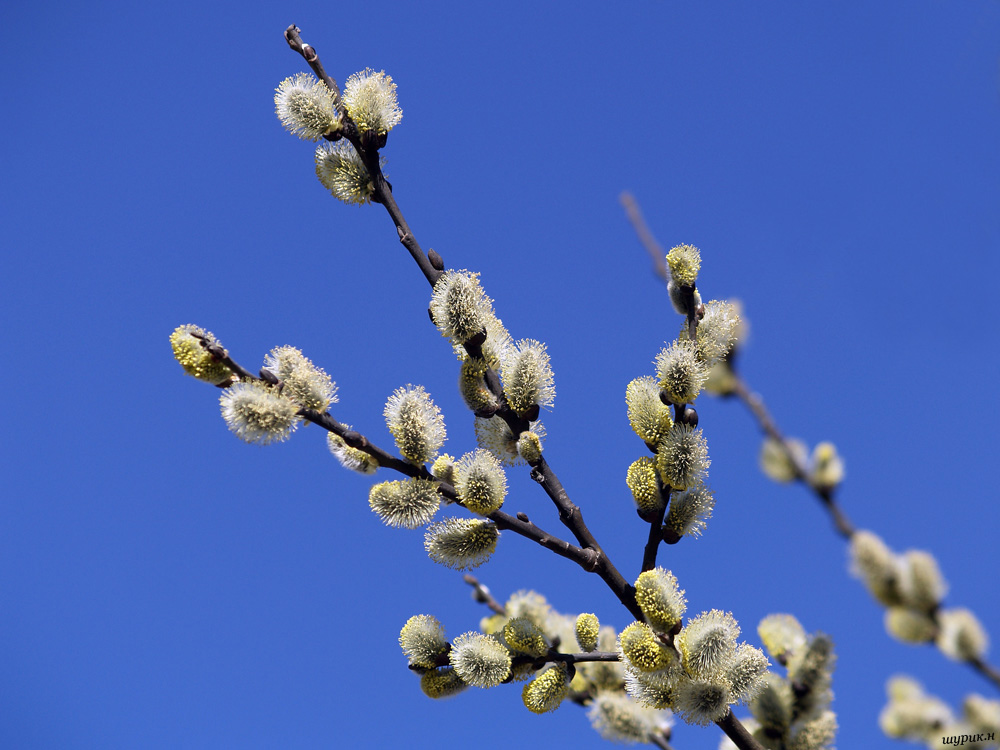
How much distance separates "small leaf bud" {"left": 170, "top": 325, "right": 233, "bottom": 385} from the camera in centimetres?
211

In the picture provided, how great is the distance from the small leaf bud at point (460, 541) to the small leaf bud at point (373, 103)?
52.0 inches

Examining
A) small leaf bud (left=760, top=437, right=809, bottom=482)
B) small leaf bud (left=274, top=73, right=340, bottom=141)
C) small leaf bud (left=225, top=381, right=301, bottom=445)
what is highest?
small leaf bud (left=274, top=73, right=340, bottom=141)

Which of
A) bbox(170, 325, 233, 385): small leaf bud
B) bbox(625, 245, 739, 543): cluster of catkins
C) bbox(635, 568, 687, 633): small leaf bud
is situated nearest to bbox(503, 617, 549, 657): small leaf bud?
bbox(635, 568, 687, 633): small leaf bud

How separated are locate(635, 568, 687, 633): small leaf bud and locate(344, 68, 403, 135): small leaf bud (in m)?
1.67

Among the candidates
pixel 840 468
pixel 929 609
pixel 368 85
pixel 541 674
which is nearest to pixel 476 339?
pixel 368 85

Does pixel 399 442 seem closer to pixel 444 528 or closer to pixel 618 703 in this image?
pixel 444 528

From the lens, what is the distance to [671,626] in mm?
2184

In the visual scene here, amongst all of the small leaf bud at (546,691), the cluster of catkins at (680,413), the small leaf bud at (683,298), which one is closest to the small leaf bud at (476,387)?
the cluster of catkins at (680,413)

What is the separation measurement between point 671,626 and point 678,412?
64 centimetres

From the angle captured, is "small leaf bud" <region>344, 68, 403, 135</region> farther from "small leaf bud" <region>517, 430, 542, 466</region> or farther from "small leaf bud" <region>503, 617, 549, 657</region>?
"small leaf bud" <region>503, 617, 549, 657</region>

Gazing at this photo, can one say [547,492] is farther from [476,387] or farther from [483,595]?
[483,595]

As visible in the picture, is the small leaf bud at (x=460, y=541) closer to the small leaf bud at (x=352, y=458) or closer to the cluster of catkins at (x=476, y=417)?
the cluster of catkins at (x=476, y=417)

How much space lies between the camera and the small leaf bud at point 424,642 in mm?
2463

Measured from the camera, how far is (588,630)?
2.51 meters
